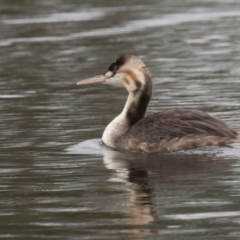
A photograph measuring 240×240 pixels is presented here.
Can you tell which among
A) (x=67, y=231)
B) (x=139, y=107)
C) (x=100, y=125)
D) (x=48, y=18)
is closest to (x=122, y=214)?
(x=67, y=231)

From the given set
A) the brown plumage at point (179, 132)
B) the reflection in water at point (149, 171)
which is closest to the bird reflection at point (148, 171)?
the reflection in water at point (149, 171)

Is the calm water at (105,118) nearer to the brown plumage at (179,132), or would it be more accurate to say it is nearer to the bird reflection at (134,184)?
the bird reflection at (134,184)

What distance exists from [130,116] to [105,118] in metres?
1.76

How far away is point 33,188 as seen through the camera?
11039 millimetres

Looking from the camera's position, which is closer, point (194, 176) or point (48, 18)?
point (194, 176)

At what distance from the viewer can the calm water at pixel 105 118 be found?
9.55m

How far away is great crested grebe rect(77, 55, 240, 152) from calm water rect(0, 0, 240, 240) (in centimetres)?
19

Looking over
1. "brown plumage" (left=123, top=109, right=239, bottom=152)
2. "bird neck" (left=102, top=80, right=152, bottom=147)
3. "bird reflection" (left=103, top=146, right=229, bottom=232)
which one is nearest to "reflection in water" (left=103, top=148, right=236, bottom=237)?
"bird reflection" (left=103, top=146, right=229, bottom=232)

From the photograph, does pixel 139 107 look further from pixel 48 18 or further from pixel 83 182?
pixel 48 18

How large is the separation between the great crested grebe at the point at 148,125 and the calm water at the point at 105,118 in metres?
0.19

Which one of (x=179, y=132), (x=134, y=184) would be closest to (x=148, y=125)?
(x=179, y=132)

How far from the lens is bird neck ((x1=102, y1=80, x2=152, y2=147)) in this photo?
1373 cm

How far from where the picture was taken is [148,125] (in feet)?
43.5

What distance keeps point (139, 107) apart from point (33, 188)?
3212mm
